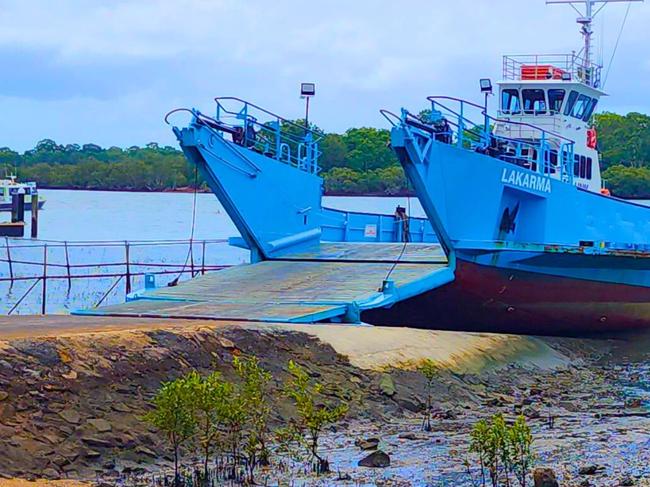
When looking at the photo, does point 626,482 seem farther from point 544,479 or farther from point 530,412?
point 530,412

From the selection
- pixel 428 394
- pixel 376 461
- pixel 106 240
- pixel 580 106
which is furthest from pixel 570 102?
pixel 106 240

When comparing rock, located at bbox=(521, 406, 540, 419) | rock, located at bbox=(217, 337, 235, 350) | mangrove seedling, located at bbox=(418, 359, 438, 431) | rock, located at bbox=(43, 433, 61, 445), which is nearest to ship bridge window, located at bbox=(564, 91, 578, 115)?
mangrove seedling, located at bbox=(418, 359, 438, 431)

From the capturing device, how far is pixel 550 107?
24.5m

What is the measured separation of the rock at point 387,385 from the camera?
13617 millimetres

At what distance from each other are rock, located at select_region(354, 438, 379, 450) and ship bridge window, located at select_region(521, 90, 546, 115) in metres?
14.4

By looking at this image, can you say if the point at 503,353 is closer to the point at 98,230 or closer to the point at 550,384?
the point at 550,384

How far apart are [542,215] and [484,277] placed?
2.20m

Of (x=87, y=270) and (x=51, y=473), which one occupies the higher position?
(x=51, y=473)

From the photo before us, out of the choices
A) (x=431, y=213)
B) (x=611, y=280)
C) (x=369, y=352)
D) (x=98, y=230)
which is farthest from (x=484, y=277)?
(x=98, y=230)

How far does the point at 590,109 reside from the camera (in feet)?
83.9

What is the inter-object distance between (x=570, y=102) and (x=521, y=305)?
19.3 feet

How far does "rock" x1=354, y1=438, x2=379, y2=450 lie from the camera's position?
1125cm

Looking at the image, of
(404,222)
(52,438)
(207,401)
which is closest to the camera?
(207,401)

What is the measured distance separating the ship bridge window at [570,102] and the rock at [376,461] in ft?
50.4
